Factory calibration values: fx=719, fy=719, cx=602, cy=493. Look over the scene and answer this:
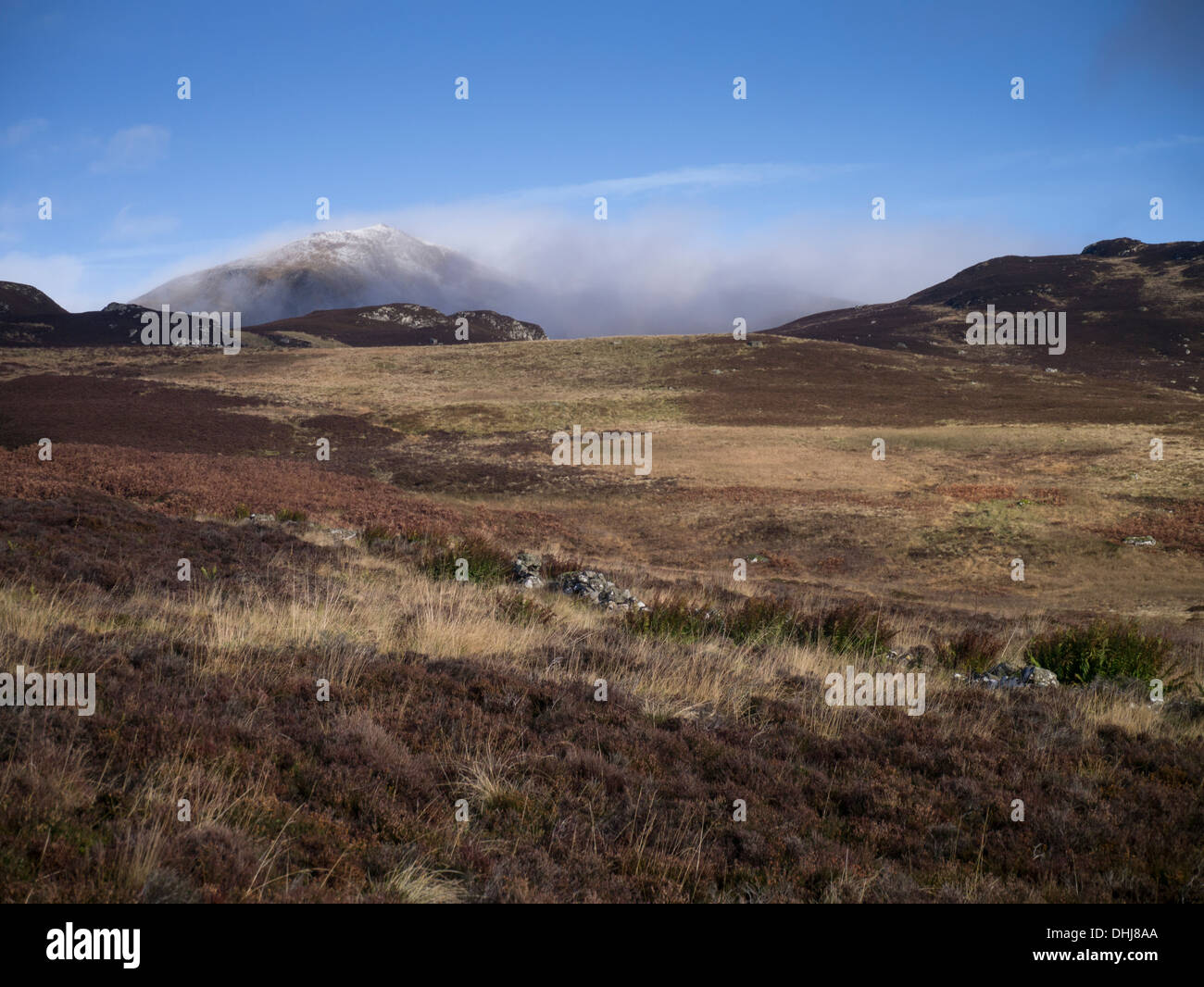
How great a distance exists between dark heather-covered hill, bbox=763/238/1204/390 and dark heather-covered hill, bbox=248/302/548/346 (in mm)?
49964

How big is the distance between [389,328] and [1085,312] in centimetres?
10223

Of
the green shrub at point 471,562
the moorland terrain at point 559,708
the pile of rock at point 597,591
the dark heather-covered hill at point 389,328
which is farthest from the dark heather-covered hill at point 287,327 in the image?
the pile of rock at point 597,591

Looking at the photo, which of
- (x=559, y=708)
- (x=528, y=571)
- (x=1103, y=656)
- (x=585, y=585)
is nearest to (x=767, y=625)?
(x=585, y=585)

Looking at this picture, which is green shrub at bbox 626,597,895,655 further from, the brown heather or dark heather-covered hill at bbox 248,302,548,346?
dark heather-covered hill at bbox 248,302,548,346

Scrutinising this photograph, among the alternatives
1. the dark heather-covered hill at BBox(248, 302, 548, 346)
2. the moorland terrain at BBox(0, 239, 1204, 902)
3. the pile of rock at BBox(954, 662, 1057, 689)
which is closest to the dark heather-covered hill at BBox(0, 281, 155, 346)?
the dark heather-covered hill at BBox(248, 302, 548, 346)

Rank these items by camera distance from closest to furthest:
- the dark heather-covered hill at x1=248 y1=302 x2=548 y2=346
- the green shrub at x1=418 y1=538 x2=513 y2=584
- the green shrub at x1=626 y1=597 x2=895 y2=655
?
the green shrub at x1=626 y1=597 x2=895 y2=655
the green shrub at x1=418 y1=538 x2=513 y2=584
the dark heather-covered hill at x1=248 y1=302 x2=548 y2=346

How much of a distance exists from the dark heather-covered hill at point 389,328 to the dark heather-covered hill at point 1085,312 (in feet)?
164

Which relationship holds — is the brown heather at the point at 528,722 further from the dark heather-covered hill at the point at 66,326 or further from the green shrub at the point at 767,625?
the dark heather-covered hill at the point at 66,326

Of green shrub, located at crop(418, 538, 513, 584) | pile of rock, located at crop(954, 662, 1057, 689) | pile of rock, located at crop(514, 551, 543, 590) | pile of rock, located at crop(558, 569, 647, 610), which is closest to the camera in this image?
pile of rock, located at crop(954, 662, 1057, 689)

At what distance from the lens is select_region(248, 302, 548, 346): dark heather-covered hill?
101 meters

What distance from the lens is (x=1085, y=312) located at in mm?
100062

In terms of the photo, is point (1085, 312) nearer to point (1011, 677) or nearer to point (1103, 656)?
point (1103, 656)
